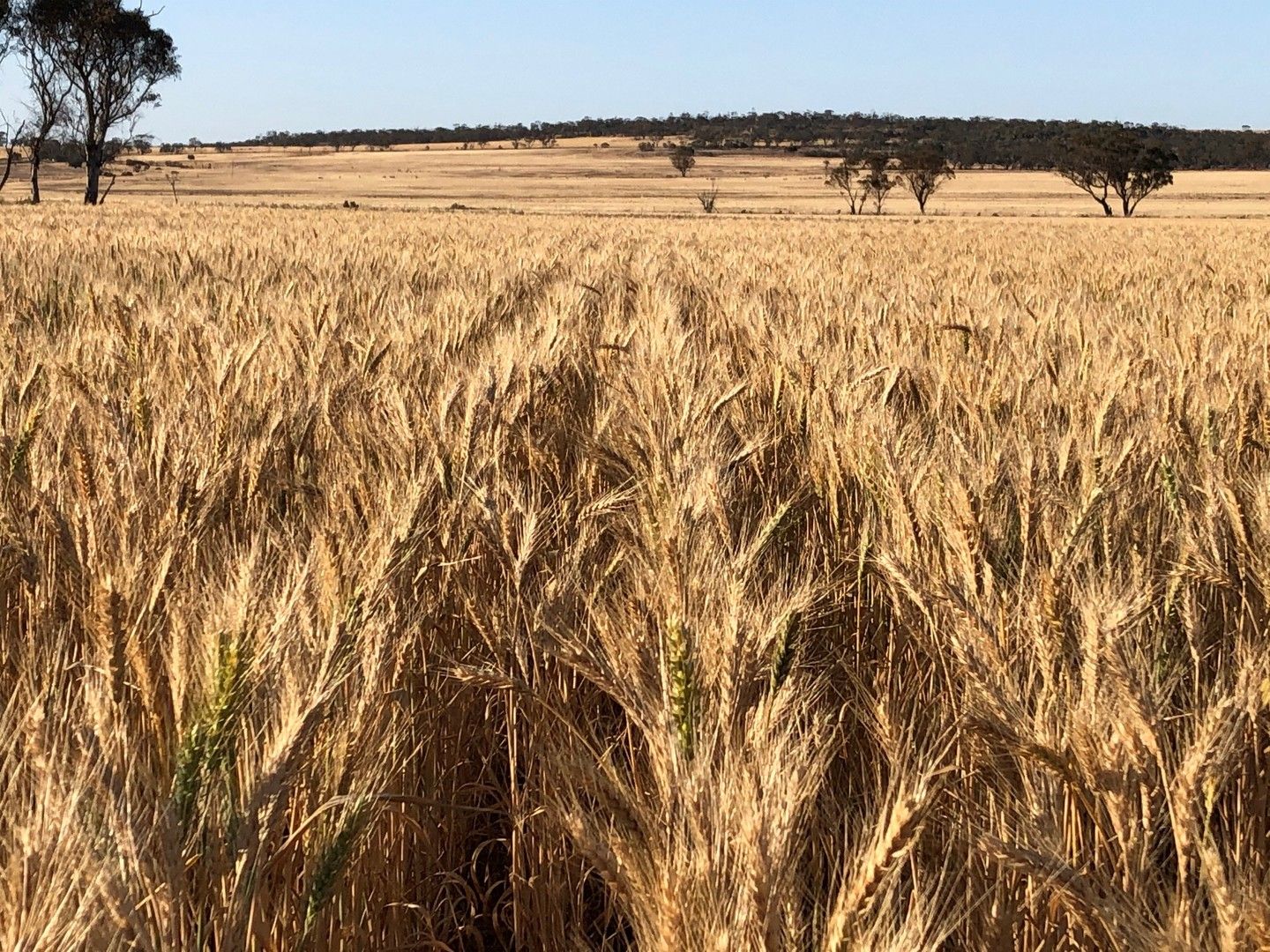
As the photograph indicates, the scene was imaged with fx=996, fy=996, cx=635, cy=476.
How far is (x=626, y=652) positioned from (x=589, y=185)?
66.4 metres

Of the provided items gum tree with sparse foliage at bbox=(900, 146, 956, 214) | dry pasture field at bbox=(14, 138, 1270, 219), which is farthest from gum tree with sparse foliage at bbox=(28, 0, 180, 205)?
gum tree with sparse foliage at bbox=(900, 146, 956, 214)

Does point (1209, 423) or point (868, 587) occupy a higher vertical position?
point (1209, 423)

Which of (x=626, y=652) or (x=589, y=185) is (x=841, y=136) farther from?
(x=626, y=652)

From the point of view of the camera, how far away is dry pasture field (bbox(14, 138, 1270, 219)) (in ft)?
157

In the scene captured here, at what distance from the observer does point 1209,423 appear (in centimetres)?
197

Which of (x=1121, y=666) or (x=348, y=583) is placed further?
(x=348, y=583)

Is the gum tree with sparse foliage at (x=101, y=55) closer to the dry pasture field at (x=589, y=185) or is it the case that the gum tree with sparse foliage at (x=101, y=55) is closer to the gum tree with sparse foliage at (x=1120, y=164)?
the dry pasture field at (x=589, y=185)

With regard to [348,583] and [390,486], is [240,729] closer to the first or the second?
[348,583]

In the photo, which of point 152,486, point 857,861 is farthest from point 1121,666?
point 152,486

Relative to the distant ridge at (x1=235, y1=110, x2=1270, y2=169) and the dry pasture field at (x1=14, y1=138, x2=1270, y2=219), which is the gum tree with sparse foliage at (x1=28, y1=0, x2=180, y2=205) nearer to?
the dry pasture field at (x1=14, y1=138, x2=1270, y2=219)

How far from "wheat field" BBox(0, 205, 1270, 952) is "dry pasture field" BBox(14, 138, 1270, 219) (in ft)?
120

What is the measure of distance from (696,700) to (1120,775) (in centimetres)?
36

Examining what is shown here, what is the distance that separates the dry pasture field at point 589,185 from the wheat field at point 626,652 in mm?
36541

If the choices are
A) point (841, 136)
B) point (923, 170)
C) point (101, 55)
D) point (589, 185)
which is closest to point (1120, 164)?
point (923, 170)
